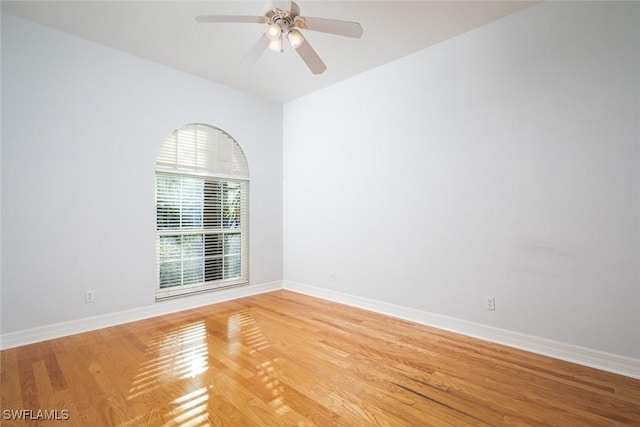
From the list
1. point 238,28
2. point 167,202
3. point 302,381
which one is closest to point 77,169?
point 167,202

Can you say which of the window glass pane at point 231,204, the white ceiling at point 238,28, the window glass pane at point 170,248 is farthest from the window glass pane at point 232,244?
the white ceiling at point 238,28

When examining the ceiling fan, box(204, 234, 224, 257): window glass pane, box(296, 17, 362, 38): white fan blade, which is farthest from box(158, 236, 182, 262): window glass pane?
box(296, 17, 362, 38): white fan blade

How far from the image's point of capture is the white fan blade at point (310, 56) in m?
2.35

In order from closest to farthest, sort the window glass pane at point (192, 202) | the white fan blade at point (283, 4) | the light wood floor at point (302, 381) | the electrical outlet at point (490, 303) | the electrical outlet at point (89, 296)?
the light wood floor at point (302, 381) < the white fan blade at point (283, 4) < the electrical outlet at point (490, 303) < the electrical outlet at point (89, 296) < the window glass pane at point (192, 202)

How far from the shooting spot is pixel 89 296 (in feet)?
10.1

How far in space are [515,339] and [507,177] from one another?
144 cm

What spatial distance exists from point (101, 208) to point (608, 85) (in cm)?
462

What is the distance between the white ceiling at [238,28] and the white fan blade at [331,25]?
573 mm

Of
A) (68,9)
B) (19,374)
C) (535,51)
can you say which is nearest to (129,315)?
(19,374)

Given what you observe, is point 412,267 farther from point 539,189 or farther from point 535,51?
point 535,51

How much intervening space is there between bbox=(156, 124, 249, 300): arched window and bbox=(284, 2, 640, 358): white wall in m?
1.45

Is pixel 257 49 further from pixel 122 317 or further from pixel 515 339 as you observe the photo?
pixel 515 339

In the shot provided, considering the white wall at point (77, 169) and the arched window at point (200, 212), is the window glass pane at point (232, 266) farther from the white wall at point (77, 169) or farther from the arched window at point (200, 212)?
the white wall at point (77, 169)

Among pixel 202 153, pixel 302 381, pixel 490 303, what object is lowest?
pixel 302 381
